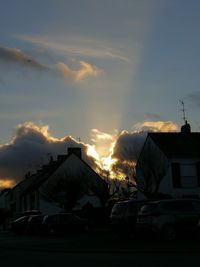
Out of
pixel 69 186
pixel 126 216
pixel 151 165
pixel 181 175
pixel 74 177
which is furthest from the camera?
pixel 74 177

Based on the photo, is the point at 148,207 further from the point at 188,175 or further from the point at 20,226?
the point at 188,175

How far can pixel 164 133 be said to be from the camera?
51344 mm

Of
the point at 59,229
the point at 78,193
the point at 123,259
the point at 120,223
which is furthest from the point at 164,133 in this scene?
the point at 123,259

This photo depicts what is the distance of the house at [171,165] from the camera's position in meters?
45.8

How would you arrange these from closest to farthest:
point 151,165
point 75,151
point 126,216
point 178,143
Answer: point 126,216
point 151,165
point 178,143
point 75,151

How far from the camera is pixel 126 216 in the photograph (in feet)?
82.1

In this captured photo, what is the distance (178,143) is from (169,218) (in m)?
28.4

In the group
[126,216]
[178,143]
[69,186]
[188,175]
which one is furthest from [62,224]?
[69,186]

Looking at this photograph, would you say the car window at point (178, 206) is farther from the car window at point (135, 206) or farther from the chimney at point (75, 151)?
the chimney at point (75, 151)

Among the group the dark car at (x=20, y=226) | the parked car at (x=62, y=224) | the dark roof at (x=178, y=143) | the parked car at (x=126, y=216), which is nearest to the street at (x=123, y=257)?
the parked car at (x=126, y=216)

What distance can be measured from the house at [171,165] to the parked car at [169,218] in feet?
68.1

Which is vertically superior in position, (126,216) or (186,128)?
(186,128)

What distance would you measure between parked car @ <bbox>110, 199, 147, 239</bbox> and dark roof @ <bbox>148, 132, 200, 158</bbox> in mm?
21811

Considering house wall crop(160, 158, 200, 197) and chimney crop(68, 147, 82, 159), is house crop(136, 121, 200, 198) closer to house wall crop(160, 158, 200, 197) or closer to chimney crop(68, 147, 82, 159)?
house wall crop(160, 158, 200, 197)
